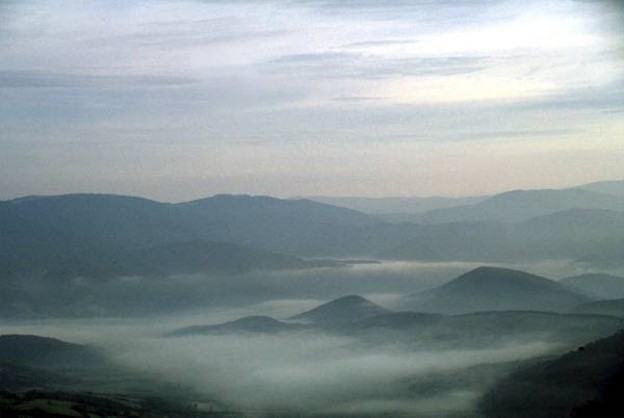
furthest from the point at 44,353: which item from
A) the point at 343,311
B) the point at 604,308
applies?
the point at 604,308

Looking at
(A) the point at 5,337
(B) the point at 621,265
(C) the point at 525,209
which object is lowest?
(A) the point at 5,337

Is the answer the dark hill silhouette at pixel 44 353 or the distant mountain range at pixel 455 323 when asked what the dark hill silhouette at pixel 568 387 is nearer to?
the distant mountain range at pixel 455 323

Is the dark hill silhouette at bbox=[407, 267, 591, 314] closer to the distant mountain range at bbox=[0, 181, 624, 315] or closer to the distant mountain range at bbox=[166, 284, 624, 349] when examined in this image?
the distant mountain range at bbox=[166, 284, 624, 349]

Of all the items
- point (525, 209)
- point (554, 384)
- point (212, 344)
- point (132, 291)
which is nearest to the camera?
point (554, 384)

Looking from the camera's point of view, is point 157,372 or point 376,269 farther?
point 376,269

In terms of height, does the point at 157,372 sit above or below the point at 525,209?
below

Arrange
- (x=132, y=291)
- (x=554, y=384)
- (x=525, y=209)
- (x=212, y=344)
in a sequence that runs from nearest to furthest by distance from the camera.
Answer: (x=554, y=384) → (x=212, y=344) → (x=132, y=291) → (x=525, y=209)

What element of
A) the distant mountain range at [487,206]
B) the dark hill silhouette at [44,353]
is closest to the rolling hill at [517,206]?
the distant mountain range at [487,206]

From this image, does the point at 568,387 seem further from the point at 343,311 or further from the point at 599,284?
the point at 343,311

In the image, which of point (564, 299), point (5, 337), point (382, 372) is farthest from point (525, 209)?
point (5, 337)

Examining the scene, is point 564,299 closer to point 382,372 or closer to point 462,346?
point 462,346
